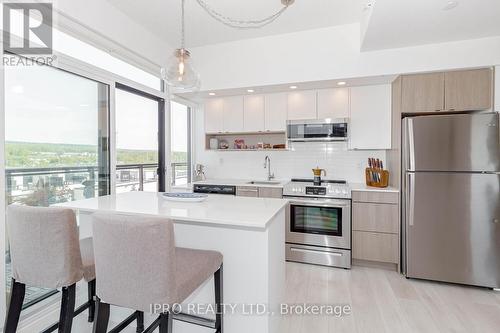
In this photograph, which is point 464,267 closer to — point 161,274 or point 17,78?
point 161,274

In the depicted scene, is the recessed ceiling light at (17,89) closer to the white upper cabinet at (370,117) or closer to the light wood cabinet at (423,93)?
the white upper cabinet at (370,117)

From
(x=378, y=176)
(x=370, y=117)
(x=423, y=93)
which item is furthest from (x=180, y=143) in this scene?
A: (x=423, y=93)

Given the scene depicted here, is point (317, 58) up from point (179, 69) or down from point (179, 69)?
up

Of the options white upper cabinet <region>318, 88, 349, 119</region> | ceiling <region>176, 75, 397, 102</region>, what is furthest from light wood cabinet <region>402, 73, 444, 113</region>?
white upper cabinet <region>318, 88, 349, 119</region>

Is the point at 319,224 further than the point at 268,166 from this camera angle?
No

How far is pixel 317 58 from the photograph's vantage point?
333 cm

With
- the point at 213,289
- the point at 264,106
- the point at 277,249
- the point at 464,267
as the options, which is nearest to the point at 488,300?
the point at 464,267

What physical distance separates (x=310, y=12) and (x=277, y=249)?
259 cm

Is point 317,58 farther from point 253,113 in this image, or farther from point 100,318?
point 100,318

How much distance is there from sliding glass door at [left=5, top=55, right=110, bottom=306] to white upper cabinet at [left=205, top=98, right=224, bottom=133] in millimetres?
1676

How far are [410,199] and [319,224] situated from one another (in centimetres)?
105

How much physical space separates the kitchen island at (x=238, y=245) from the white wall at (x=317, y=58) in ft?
7.15

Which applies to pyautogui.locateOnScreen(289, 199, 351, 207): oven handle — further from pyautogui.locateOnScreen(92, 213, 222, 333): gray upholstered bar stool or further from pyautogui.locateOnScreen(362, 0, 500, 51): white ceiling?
pyautogui.locateOnScreen(92, 213, 222, 333): gray upholstered bar stool

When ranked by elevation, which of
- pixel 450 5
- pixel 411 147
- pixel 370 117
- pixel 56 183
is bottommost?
pixel 56 183
